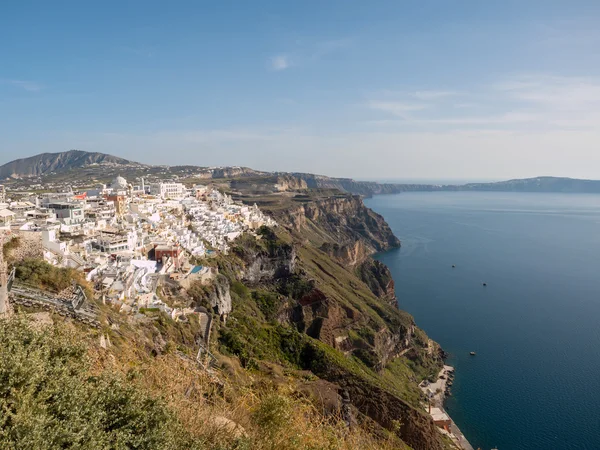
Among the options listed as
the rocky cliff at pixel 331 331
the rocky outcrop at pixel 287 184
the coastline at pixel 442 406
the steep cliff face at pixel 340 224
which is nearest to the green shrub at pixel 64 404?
the rocky cliff at pixel 331 331

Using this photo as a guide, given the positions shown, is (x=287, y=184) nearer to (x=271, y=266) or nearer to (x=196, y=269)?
(x=271, y=266)

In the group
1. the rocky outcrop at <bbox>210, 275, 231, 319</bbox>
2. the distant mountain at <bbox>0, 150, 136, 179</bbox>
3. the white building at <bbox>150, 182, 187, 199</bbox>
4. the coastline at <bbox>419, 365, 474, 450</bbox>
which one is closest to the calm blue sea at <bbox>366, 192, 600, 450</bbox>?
the coastline at <bbox>419, 365, 474, 450</bbox>

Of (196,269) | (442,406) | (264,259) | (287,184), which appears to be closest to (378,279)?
(264,259)

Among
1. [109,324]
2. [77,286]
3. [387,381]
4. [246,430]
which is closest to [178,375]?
[246,430]

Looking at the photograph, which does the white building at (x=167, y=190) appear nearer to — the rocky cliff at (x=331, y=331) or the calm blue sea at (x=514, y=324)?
the rocky cliff at (x=331, y=331)

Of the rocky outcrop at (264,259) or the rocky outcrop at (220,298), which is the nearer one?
the rocky outcrop at (220,298)
